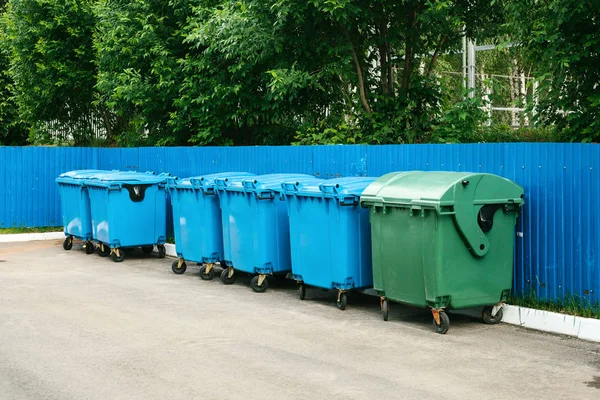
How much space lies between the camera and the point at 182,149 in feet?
55.1

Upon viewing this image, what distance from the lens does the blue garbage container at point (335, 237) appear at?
10156 mm

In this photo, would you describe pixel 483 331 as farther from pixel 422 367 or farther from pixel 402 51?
pixel 402 51

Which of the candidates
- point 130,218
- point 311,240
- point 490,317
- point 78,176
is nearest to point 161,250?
point 130,218

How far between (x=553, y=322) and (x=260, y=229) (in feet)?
13.9

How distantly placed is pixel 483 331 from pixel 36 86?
70.0ft

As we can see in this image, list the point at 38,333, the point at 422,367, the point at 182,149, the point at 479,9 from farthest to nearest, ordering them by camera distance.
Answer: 1. the point at 479,9
2. the point at 182,149
3. the point at 38,333
4. the point at 422,367

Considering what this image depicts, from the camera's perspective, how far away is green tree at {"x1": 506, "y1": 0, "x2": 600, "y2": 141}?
11875 mm

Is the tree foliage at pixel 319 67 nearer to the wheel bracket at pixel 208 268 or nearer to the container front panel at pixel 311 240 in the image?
the container front panel at pixel 311 240

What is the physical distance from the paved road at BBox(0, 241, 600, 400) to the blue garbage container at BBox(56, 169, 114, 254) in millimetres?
4032

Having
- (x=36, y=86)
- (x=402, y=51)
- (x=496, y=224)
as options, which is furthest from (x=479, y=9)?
(x=36, y=86)

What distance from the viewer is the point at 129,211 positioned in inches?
581

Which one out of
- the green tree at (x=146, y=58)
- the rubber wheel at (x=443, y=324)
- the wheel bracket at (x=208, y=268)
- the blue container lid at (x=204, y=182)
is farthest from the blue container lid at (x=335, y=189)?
the green tree at (x=146, y=58)

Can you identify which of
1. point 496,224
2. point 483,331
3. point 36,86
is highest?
point 36,86

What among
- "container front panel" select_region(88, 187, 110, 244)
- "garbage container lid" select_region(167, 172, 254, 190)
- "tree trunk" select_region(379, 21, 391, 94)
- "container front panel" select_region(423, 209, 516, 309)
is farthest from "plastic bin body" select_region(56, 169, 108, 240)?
"container front panel" select_region(423, 209, 516, 309)
